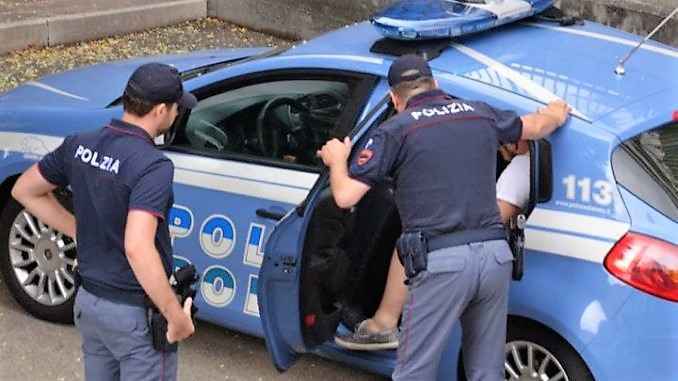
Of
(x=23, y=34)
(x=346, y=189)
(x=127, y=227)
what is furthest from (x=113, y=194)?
(x=23, y=34)

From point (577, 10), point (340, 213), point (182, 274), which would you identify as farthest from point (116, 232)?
point (577, 10)

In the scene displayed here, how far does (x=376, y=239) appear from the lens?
3.93 metres

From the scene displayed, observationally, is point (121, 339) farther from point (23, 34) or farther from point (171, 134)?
point (23, 34)

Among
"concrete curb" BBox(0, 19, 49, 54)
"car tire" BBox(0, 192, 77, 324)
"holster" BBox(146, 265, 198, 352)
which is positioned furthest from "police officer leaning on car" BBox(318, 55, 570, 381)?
"concrete curb" BBox(0, 19, 49, 54)

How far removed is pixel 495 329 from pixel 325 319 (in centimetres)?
78

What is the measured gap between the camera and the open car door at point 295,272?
3730 mm

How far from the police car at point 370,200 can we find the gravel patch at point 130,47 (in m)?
3.96

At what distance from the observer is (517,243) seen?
346cm

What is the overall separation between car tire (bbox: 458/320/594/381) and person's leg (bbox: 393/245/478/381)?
1.44 ft

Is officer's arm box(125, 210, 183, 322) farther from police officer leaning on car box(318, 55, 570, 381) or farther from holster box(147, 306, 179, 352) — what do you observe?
police officer leaning on car box(318, 55, 570, 381)

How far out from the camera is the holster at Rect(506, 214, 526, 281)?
3457 mm

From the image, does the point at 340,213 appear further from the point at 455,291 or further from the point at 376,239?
the point at 455,291

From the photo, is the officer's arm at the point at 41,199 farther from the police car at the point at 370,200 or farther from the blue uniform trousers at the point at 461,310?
the blue uniform trousers at the point at 461,310

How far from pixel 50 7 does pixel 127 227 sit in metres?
7.76
